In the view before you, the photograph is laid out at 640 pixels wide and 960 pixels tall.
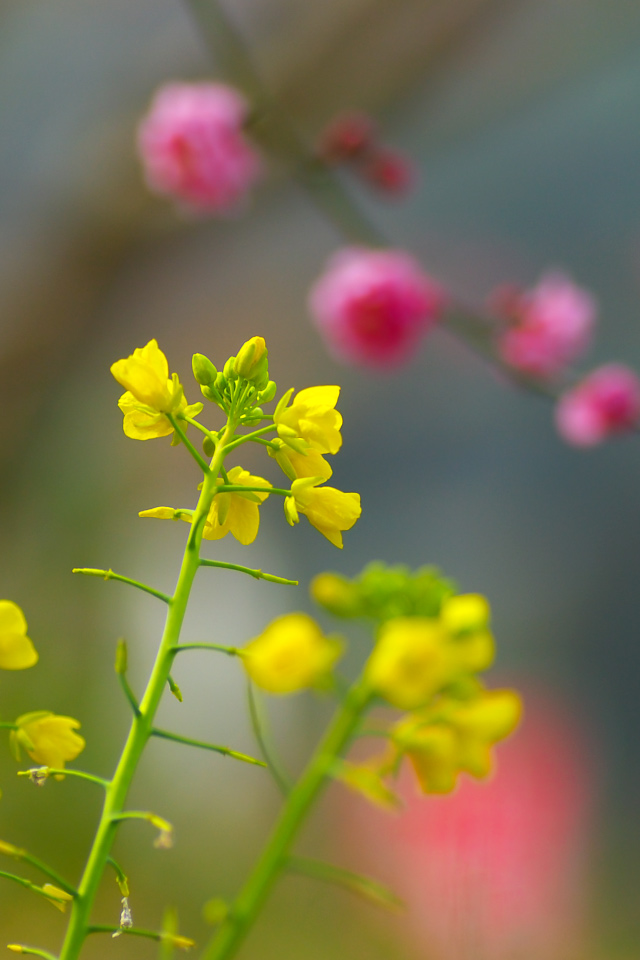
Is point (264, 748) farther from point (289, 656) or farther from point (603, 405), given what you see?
point (603, 405)

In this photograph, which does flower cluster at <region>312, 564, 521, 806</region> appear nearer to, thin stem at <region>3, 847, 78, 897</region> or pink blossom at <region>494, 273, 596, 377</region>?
thin stem at <region>3, 847, 78, 897</region>

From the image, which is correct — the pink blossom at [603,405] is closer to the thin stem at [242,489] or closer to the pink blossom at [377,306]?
the pink blossom at [377,306]

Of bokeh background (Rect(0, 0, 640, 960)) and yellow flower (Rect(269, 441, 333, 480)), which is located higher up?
bokeh background (Rect(0, 0, 640, 960))

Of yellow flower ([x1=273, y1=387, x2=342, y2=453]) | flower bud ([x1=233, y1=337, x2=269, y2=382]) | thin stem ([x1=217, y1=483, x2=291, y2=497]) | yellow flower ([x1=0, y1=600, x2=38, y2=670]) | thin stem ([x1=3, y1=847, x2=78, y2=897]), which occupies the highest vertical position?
flower bud ([x1=233, y1=337, x2=269, y2=382])

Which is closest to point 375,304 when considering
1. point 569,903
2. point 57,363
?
point 569,903

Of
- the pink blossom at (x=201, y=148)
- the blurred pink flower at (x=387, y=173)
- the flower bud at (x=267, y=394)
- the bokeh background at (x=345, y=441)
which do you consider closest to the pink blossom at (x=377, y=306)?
the blurred pink flower at (x=387, y=173)

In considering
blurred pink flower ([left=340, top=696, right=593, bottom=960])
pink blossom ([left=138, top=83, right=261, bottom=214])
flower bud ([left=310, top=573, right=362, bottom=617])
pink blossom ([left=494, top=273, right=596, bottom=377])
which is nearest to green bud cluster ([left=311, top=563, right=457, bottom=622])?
flower bud ([left=310, top=573, right=362, bottom=617])

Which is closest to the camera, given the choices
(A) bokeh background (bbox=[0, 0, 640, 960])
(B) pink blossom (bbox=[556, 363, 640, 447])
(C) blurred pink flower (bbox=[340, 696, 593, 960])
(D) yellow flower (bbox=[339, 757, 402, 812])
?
(D) yellow flower (bbox=[339, 757, 402, 812])

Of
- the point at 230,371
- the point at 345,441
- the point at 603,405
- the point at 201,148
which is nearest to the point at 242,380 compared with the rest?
the point at 230,371
